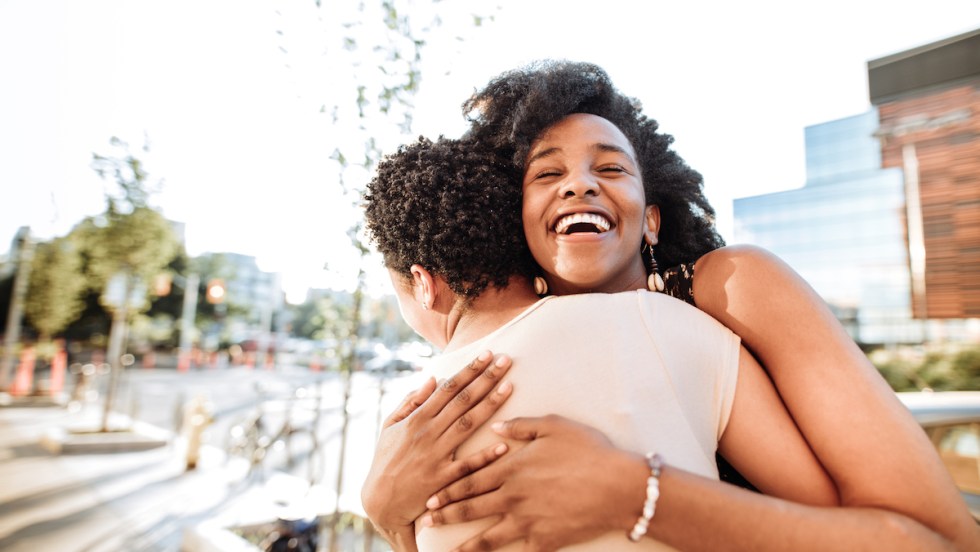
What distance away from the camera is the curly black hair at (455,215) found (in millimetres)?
1489

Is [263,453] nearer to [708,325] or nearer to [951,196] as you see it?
[708,325]

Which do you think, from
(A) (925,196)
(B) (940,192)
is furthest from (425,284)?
(A) (925,196)

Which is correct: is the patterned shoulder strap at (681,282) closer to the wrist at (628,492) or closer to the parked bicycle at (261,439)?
the wrist at (628,492)

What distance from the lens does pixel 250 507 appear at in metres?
6.36

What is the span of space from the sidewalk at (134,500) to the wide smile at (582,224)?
13.1 ft

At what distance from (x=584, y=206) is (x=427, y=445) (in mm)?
689

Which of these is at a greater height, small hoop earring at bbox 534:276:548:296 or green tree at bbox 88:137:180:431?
green tree at bbox 88:137:180:431

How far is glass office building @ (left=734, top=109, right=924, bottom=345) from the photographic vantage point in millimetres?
43531

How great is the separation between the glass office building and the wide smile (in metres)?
43.8

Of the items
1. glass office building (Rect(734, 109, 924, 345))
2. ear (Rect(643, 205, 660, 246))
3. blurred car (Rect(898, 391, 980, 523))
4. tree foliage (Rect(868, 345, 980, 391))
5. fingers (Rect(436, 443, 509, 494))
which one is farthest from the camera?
glass office building (Rect(734, 109, 924, 345))

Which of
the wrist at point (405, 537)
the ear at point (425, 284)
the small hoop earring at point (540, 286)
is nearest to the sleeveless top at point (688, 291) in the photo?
the small hoop earring at point (540, 286)

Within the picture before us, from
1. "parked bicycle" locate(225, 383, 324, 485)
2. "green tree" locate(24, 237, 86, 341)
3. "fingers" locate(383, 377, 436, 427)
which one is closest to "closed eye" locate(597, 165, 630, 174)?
"fingers" locate(383, 377, 436, 427)

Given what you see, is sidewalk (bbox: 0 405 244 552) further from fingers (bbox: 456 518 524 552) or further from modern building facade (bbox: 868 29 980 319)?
modern building facade (bbox: 868 29 980 319)

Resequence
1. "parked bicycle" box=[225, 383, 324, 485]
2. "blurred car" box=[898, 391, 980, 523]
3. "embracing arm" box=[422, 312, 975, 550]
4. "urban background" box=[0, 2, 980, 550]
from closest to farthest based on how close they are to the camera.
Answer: "embracing arm" box=[422, 312, 975, 550]
"blurred car" box=[898, 391, 980, 523]
"urban background" box=[0, 2, 980, 550]
"parked bicycle" box=[225, 383, 324, 485]
